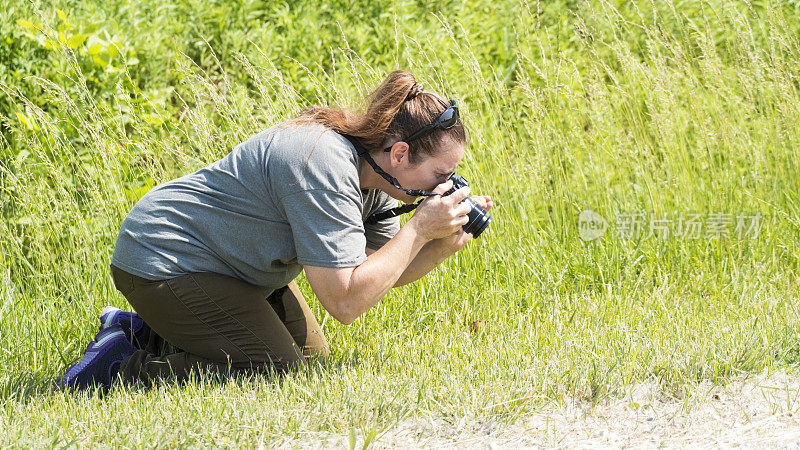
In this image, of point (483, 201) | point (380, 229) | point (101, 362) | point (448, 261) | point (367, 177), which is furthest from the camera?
point (448, 261)

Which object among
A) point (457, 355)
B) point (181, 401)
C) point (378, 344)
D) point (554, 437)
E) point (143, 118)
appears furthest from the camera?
point (143, 118)

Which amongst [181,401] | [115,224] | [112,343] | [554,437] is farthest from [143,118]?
[554,437]

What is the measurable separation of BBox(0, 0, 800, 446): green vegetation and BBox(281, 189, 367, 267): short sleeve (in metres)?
0.46

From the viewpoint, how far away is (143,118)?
14.3ft

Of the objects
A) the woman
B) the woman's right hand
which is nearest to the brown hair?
the woman

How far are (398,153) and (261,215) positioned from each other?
54 centimetres

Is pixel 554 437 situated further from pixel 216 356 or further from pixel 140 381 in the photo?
pixel 140 381

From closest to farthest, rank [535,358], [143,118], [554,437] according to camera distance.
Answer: [554,437] → [535,358] → [143,118]

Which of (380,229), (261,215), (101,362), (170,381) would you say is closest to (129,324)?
(101,362)

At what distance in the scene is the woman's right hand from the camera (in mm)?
2869

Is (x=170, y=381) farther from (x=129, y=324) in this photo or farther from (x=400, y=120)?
(x=400, y=120)

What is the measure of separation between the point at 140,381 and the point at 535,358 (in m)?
1.51

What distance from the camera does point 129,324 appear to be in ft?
11.4

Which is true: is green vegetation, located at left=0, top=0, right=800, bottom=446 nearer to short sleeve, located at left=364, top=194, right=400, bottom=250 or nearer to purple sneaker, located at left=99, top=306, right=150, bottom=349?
purple sneaker, located at left=99, top=306, right=150, bottom=349
